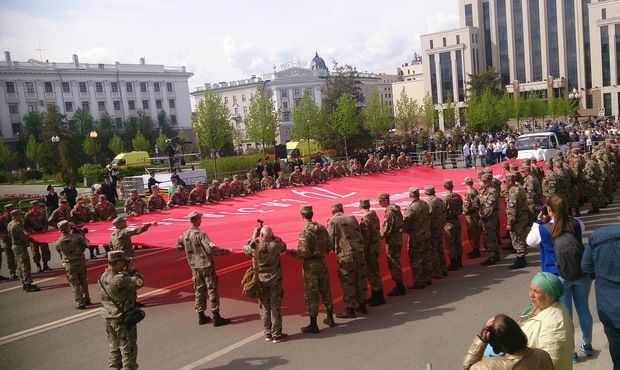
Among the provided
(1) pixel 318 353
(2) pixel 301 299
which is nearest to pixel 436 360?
(1) pixel 318 353

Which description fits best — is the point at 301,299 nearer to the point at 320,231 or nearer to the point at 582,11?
the point at 320,231

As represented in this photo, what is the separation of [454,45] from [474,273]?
91.6 m

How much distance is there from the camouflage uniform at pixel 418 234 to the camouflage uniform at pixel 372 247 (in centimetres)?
85

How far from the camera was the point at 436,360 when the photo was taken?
6504 millimetres

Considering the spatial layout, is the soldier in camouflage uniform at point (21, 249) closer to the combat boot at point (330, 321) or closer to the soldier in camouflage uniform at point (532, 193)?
the combat boot at point (330, 321)

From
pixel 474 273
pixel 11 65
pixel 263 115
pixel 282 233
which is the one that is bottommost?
pixel 474 273

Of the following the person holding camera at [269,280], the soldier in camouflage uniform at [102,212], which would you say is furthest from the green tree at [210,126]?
the person holding camera at [269,280]

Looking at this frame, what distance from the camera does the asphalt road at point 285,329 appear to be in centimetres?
688

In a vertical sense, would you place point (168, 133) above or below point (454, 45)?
below

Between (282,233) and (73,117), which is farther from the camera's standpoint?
(73,117)

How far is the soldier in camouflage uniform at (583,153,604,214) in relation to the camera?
1555 centimetres

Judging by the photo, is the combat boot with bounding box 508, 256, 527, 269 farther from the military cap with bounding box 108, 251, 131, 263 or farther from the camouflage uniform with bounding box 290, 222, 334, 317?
the military cap with bounding box 108, 251, 131, 263

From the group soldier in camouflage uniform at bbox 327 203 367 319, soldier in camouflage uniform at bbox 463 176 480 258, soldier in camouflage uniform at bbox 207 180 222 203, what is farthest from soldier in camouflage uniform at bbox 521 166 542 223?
soldier in camouflage uniform at bbox 207 180 222 203

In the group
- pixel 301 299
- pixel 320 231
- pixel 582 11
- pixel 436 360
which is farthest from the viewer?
pixel 582 11
